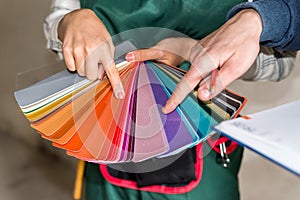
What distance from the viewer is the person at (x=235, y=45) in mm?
613

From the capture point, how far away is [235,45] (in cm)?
61

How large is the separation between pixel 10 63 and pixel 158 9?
1.36 m

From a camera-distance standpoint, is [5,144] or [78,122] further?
[5,144]

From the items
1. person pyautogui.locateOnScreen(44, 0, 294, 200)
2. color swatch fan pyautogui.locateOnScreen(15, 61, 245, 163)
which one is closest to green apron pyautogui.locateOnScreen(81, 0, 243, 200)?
person pyautogui.locateOnScreen(44, 0, 294, 200)

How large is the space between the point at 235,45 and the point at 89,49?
195 millimetres

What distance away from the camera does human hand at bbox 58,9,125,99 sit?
662 mm

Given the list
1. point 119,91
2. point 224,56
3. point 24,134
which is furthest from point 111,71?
point 24,134

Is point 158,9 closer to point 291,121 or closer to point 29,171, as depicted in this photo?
point 291,121

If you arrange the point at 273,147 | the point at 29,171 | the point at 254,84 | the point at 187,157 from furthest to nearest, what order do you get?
1. the point at 29,171
2. the point at 254,84
3. the point at 187,157
4. the point at 273,147

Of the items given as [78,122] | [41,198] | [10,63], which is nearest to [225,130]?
[78,122]

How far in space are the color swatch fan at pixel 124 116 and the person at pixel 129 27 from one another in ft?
0.12

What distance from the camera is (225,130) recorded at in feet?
1.76

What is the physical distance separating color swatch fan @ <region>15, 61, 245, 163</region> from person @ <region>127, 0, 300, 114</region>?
0.09 feet

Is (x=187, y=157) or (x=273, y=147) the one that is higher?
(x=273, y=147)
